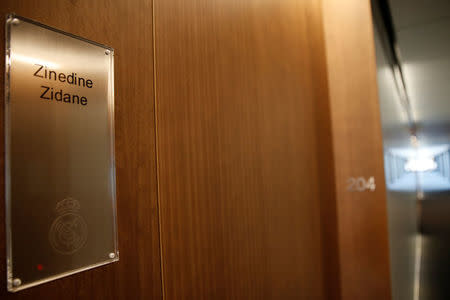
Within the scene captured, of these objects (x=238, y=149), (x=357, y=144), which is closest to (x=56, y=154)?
(x=238, y=149)

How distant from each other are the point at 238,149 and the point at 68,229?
0.53 m

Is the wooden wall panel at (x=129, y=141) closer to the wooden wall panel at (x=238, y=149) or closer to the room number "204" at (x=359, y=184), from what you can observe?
the wooden wall panel at (x=238, y=149)

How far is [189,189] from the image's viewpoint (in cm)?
69

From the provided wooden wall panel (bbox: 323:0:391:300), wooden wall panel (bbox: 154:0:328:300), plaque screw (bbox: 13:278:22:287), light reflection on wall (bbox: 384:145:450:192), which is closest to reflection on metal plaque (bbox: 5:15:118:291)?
plaque screw (bbox: 13:278:22:287)

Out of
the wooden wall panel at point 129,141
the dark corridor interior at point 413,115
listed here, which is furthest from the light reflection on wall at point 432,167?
the wooden wall panel at point 129,141

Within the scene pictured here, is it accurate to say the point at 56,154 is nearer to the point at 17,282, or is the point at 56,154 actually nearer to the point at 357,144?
the point at 17,282

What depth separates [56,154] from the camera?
1.51 feet

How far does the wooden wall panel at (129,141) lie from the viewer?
493 mm

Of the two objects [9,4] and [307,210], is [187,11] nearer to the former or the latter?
[9,4]

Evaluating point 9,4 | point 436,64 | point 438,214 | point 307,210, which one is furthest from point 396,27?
point 438,214

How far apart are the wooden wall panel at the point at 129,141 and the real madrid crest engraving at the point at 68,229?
54mm

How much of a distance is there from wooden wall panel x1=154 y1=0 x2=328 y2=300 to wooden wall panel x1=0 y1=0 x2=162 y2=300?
30 millimetres

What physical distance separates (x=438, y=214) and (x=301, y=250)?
861 cm

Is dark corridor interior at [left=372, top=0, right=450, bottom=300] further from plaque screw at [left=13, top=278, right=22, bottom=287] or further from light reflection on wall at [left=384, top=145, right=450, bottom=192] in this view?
plaque screw at [left=13, top=278, right=22, bottom=287]
